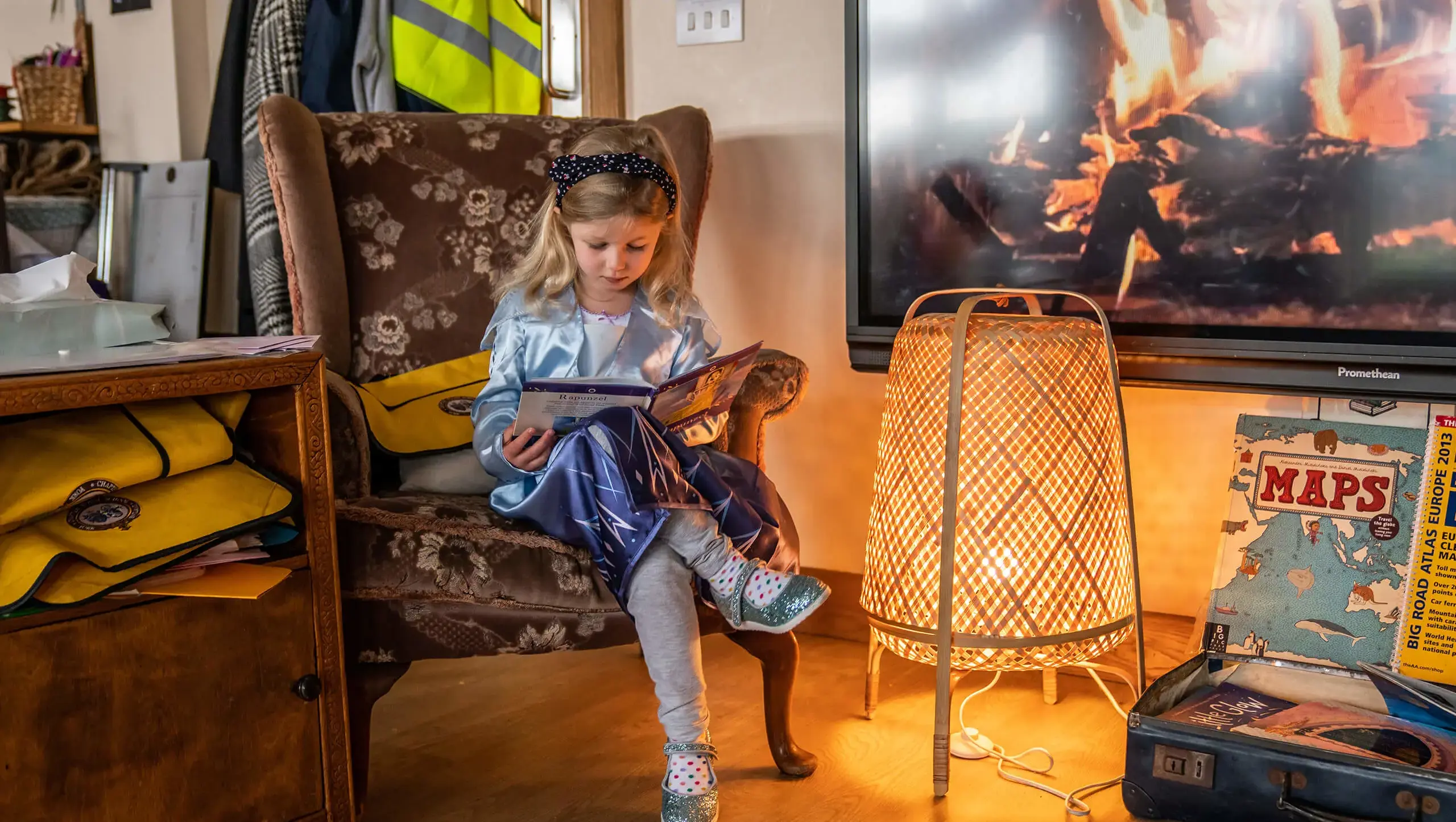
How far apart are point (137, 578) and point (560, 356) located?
631 mm

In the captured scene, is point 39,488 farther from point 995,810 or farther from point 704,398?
point 995,810

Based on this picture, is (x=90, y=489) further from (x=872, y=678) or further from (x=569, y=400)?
(x=872, y=678)

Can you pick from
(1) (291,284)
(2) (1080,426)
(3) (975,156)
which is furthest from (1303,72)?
(1) (291,284)

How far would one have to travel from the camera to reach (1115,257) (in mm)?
1754

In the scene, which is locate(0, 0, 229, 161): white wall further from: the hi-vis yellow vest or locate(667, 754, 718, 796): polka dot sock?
locate(667, 754, 718, 796): polka dot sock

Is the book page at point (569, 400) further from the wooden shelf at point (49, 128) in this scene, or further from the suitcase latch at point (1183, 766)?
the wooden shelf at point (49, 128)

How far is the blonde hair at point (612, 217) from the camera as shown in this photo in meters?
1.57

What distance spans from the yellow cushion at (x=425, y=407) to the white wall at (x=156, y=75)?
2.10 m

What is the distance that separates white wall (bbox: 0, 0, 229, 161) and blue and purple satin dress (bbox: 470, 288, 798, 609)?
2203 millimetres

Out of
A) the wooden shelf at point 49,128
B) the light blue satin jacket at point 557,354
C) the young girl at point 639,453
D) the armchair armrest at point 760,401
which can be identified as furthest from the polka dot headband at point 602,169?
the wooden shelf at point 49,128

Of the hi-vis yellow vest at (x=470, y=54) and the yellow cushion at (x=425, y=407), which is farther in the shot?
the hi-vis yellow vest at (x=470, y=54)

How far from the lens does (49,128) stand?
346cm

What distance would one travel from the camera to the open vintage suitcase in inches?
52.7

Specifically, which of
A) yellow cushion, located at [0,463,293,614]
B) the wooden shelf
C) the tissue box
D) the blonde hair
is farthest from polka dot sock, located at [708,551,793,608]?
the wooden shelf
